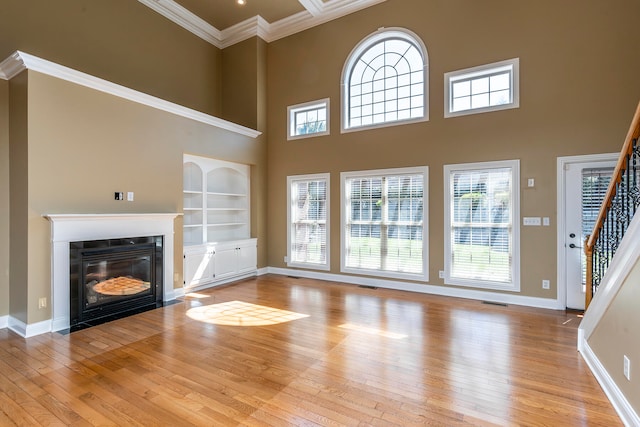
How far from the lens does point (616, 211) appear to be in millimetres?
2691

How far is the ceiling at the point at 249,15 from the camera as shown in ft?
19.1

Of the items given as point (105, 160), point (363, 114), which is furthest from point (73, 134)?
point (363, 114)

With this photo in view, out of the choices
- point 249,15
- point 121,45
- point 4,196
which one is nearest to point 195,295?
point 4,196

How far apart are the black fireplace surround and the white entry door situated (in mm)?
5681

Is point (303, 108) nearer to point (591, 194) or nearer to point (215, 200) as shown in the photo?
point (215, 200)

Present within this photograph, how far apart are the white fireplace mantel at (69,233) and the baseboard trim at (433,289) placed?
305cm

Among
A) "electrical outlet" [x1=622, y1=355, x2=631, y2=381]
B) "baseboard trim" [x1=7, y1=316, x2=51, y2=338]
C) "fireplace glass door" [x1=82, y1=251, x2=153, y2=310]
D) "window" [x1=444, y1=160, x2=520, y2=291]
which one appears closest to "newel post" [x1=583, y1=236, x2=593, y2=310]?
"window" [x1=444, y1=160, x2=520, y2=291]

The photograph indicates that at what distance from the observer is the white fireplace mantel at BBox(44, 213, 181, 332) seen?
3.56 m

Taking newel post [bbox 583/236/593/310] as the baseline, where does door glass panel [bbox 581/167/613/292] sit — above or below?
above

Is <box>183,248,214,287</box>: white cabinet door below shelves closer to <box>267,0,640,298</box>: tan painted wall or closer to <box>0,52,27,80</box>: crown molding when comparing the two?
<box>267,0,640,298</box>: tan painted wall

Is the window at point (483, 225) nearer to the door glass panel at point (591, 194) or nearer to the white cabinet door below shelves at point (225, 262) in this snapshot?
the door glass panel at point (591, 194)

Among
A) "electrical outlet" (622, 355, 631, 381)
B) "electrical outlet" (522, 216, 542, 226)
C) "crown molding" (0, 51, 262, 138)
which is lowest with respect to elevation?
"electrical outlet" (622, 355, 631, 381)

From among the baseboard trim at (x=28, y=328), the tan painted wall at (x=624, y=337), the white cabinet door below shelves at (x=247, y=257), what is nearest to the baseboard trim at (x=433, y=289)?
the white cabinet door below shelves at (x=247, y=257)

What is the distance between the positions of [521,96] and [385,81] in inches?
85.7
